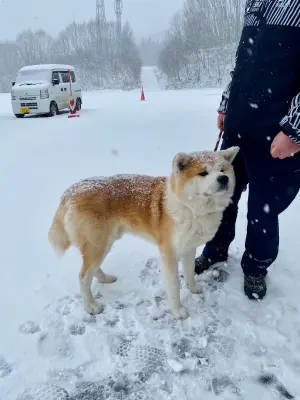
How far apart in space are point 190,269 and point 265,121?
111 cm

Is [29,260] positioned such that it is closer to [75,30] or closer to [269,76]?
[269,76]

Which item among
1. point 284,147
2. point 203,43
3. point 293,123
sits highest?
point 203,43

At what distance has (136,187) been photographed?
2.19m

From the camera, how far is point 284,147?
5.60 feet

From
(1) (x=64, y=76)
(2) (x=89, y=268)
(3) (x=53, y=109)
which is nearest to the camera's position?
(2) (x=89, y=268)

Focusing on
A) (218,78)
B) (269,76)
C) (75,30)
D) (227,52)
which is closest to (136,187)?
(269,76)

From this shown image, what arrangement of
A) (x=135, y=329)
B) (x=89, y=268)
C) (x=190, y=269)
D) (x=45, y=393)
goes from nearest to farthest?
(x=45, y=393) → (x=135, y=329) → (x=89, y=268) → (x=190, y=269)

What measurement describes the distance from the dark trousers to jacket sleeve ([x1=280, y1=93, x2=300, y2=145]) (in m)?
0.27

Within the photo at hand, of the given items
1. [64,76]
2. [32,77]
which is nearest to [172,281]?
[32,77]

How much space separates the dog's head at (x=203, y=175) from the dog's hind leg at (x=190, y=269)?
0.50 metres

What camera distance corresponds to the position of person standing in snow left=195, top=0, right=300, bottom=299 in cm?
170

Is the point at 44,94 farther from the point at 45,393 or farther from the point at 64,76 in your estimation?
the point at 45,393

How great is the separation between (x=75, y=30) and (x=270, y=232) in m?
61.3

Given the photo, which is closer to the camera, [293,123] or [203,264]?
[293,123]
